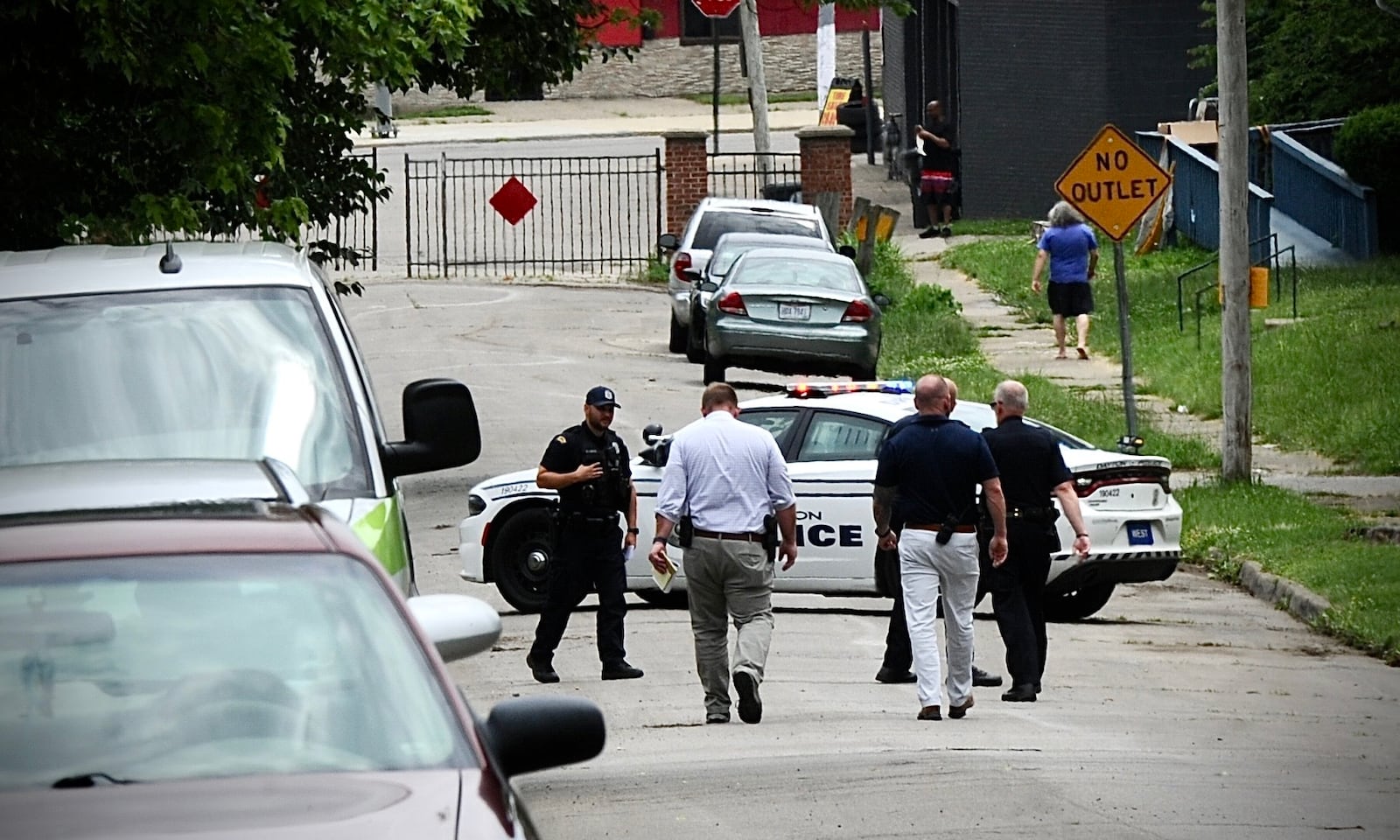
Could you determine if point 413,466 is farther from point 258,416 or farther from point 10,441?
point 10,441

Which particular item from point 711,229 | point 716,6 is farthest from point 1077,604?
point 716,6

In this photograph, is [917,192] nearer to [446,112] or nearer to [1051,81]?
[1051,81]

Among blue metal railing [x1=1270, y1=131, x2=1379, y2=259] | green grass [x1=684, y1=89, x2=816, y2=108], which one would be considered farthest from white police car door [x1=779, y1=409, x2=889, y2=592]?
green grass [x1=684, y1=89, x2=816, y2=108]

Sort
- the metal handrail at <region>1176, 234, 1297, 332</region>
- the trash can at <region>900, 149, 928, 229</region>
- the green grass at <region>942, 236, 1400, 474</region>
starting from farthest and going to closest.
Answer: the trash can at <region>900, 149, 928, 229</region>, the metal handrail at <region>1176, 234, 1297, 332</region>, the green grass at <region>942, 236, 1400, 474</region>

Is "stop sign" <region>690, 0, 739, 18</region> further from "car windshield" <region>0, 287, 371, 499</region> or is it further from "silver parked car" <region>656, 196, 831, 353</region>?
"car windshield" <region>0, 287, 371, 499</region>

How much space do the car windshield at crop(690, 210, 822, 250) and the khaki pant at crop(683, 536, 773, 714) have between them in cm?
1821

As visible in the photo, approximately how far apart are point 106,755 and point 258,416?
3216 millimetres

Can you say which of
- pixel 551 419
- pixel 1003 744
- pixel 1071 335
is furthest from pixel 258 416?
pixel 1071 335

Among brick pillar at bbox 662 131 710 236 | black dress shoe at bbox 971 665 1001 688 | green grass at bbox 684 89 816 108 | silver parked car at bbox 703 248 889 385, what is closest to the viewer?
black dress shoe at bbox 971 665 1001 688

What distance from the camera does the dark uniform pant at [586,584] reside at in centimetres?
1225

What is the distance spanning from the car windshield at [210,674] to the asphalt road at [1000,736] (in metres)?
3.58

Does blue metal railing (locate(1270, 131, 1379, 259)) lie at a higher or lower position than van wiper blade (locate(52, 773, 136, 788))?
higher

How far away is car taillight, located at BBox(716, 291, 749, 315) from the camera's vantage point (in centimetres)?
2458

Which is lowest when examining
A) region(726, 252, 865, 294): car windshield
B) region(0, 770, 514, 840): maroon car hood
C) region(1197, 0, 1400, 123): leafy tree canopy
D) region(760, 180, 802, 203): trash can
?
region(0, 770, 514, 840): maroon car hood
